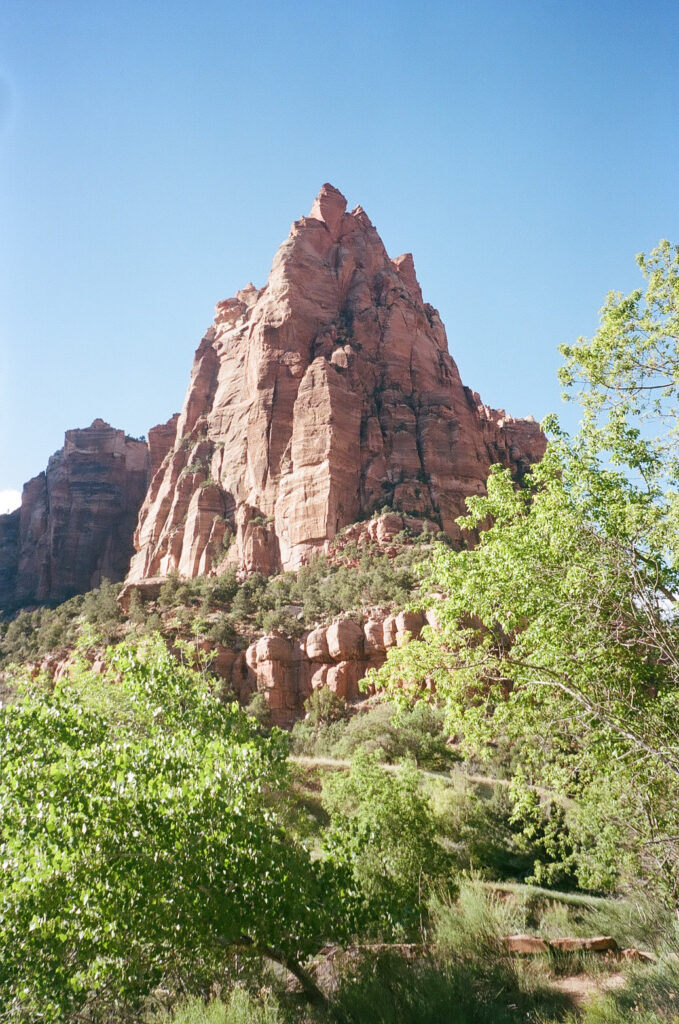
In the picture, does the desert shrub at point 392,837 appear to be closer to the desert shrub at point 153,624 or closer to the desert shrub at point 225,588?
the desert shrub at point 153,624

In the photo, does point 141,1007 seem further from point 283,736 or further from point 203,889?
point 283,736

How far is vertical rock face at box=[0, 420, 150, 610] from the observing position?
268 feet

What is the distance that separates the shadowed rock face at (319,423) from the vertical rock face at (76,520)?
42.1 feet

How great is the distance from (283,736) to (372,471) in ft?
176

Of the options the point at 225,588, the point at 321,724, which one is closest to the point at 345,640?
the point at 321,724

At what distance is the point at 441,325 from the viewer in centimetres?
8569

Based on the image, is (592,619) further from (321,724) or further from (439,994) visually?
(321,724)

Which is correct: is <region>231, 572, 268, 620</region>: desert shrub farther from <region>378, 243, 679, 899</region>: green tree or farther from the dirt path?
the dirt path

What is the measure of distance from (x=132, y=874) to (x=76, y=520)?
8893cm

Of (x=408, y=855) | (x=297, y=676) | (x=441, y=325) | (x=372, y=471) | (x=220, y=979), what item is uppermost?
(x=441, y=325)

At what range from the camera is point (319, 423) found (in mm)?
62375

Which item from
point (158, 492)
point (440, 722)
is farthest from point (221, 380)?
point (440, 722)

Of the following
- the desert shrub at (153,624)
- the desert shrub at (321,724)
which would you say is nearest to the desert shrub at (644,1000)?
the desert shrub at (321,724)

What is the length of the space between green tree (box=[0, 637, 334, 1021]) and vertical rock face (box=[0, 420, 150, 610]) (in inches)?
3116
